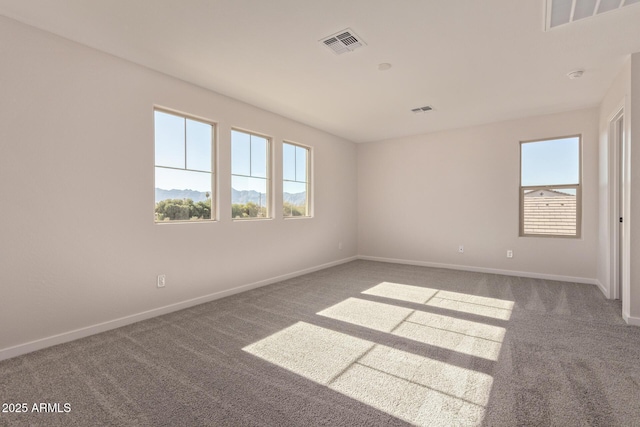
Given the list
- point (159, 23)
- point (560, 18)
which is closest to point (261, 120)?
point (159, 23)

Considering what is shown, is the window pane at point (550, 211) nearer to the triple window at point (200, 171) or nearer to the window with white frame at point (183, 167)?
the triple window at point (200, 171)

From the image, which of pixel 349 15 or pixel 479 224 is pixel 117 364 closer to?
pixel 349 15

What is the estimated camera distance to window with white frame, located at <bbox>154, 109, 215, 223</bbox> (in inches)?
136

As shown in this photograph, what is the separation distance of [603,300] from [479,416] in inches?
132

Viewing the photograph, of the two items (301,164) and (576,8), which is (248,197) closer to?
(301,164)

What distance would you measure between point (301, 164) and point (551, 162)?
13.5 feet

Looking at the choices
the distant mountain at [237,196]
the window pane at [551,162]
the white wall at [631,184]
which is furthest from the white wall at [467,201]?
the distant mountain at [237,196]

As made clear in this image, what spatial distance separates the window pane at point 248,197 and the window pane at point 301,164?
0.86 m

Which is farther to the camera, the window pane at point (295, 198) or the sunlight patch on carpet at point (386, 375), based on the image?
the window pane at point (295, 198)

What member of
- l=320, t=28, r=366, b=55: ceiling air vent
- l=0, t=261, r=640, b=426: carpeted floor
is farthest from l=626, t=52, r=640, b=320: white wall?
l=320, t=28, r=366, b=55: ceiling air vent

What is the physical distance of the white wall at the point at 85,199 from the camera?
2441 millimetres

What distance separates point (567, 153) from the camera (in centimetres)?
484

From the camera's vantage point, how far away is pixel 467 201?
5.64 m

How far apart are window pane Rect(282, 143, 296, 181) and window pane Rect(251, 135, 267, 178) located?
393mm
